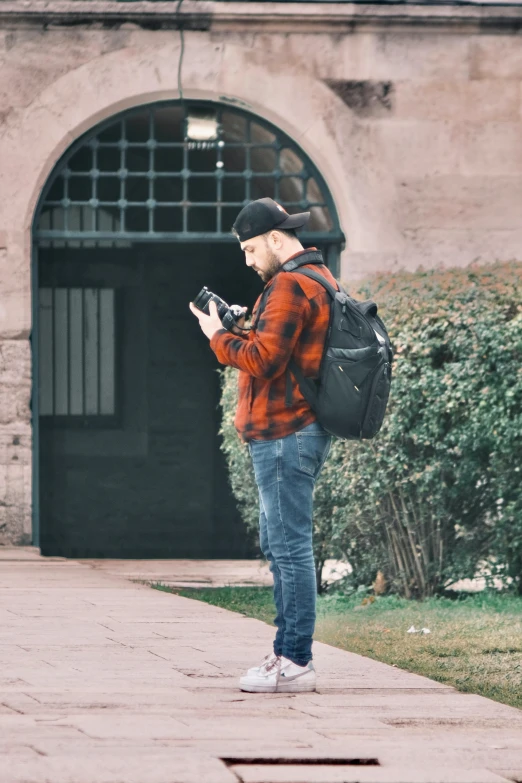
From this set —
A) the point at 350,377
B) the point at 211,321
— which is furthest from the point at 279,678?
the point at 211,321

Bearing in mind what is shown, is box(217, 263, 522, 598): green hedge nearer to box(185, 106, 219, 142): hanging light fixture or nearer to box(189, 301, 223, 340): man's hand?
box(185, 106, 219, 142): hanging light fixture

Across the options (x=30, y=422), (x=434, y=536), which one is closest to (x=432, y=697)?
(x=434, y=536)

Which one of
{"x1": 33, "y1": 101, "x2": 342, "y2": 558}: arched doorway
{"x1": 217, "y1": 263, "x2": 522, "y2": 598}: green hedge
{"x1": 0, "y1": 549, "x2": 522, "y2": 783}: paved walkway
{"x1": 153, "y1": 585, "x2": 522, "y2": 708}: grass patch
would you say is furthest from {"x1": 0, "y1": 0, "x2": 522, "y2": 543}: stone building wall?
{"x1": 0, "y1": 549, "x2": 522, "y2": 783}: paved walkway

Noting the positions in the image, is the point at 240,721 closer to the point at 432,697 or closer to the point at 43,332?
the point at 432,697

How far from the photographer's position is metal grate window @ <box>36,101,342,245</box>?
1060 cm

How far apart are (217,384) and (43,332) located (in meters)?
1.81

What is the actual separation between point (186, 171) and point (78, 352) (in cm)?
343

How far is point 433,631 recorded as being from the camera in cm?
708

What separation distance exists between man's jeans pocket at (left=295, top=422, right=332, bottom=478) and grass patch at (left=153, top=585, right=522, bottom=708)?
44.8 inches

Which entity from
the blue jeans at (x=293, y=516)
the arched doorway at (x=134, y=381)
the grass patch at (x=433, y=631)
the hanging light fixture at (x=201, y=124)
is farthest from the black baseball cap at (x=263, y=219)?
the arched doorway at (x=134, y=381)

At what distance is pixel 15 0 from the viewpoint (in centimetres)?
1044

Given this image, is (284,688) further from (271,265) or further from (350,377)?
(271,265)

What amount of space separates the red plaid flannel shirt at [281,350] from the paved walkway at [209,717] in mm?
900

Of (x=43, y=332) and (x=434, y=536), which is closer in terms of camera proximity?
(x=434, y=536)
